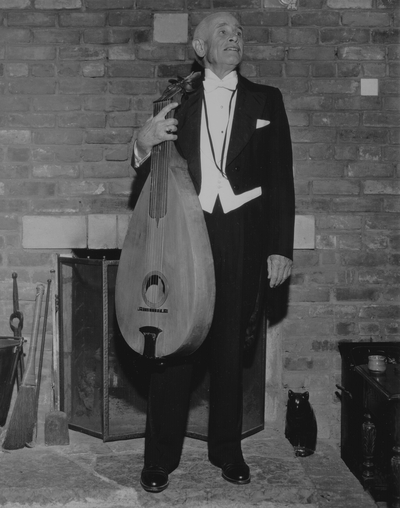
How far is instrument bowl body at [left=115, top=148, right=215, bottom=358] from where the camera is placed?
2213 mm

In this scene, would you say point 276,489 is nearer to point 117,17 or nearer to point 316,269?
point 316,269

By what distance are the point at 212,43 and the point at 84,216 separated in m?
1.21

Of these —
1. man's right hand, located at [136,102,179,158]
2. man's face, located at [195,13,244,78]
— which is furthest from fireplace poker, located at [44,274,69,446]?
man's face, located at [195,13,244,78]

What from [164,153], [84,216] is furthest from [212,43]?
[84,216]

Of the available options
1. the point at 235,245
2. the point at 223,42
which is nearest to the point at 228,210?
the point at 235,245

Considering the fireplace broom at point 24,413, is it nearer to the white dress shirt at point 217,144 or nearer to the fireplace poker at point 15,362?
the fireplace poker at point 15,362

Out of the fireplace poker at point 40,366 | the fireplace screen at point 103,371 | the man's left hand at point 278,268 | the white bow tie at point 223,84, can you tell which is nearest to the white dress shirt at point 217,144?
the white bow tie at point 223,84

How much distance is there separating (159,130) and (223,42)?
1.46 feet

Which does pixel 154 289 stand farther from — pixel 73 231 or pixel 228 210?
pixel 73 231

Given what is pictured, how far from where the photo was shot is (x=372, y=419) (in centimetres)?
299

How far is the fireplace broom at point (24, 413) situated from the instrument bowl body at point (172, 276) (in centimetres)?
81

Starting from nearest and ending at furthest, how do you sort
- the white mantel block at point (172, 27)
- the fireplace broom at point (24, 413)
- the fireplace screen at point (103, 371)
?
the fireplace broom at point (24, 413), the fireplace screen at point (103, 371), the white mantel block at point (172, 27)

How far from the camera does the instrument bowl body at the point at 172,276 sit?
7.26 feet

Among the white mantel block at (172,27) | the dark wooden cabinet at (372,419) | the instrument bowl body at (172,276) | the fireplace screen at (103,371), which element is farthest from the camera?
the white mantel block at (172,27)
